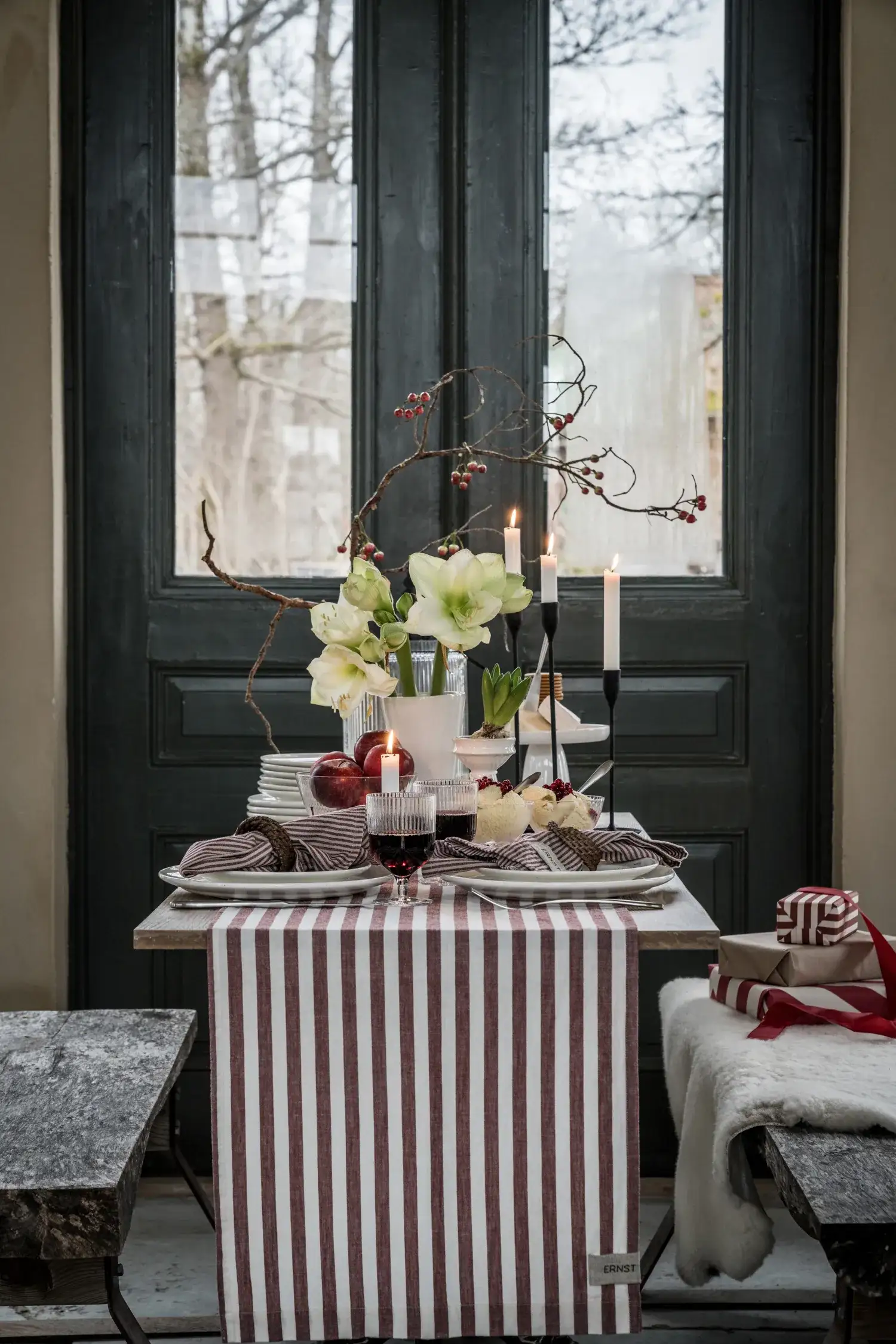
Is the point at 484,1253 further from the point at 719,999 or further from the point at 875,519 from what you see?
the point at 875,519

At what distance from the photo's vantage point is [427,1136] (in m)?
1.31

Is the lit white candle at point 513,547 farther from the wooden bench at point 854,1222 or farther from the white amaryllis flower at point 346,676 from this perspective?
the wooden bench at point 854,1222

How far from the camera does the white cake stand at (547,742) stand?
1.82 metres

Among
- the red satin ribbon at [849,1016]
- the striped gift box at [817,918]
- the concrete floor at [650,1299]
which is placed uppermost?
the striped gift box at [817,918]

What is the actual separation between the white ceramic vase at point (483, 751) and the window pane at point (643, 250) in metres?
1.14

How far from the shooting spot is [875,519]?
103 inches

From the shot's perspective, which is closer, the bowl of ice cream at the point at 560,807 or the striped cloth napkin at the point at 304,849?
the striped cloth napkin at the point at 304,849

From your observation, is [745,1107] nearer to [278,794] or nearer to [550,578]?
[550,578]

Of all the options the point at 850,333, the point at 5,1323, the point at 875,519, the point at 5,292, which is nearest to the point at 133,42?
the point at 5,292

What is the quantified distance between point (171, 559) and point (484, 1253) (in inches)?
69.1

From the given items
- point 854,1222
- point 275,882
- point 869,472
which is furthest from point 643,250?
point 854,1222

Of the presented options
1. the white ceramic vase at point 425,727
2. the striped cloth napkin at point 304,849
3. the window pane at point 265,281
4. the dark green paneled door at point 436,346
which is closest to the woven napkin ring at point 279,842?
the striped cloth napkin at point 304,849

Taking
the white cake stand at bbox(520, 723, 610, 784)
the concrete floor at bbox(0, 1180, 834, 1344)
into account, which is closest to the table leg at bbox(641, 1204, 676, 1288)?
the concrete floor at bbox(0, 1180, 834, 1344)

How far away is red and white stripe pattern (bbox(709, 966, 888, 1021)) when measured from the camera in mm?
1606
